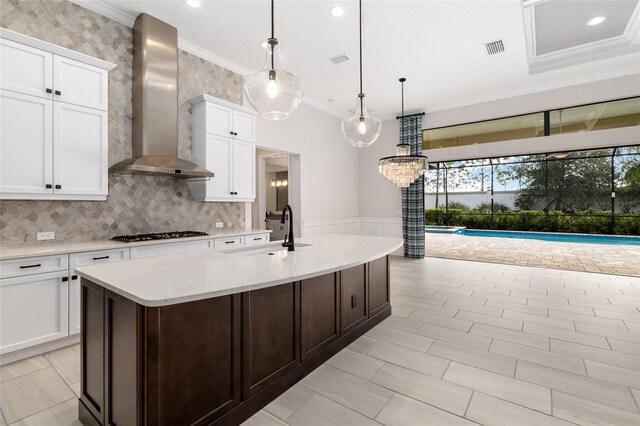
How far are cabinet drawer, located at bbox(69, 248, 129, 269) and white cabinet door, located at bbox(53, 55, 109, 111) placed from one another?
140 cm

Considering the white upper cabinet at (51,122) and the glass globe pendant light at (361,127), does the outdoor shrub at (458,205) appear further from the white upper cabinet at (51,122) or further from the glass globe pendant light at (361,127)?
the white upper cabinet at (51,122)

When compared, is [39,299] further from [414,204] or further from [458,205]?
[458,205]

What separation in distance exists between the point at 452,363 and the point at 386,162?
2.63 meters

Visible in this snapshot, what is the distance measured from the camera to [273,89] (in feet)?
6.75

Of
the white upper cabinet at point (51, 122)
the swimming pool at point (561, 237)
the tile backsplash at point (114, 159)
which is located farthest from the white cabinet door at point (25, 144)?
the swimming pool at point (561, 237)

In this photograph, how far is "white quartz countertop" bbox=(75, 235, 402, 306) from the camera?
127cm

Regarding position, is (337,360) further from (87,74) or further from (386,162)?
(87,74)

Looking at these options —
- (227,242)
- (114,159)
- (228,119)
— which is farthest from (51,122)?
(227,242)

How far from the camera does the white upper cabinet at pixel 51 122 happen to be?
2389 millimetres

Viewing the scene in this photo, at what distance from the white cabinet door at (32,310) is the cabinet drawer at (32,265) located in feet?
0.12

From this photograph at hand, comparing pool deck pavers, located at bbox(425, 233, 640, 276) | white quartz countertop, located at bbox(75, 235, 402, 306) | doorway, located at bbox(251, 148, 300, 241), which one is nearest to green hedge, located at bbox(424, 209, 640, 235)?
pool deck pavers, located at bbox(425, 233, 640, 276)

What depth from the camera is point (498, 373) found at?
2.15 m

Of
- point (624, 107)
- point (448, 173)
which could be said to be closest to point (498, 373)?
point (624, 107)

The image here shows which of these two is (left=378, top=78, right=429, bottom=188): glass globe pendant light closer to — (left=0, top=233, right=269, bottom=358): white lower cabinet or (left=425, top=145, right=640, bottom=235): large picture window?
(left=0, top=233, right=269, bottom=358): white lower cabinet
